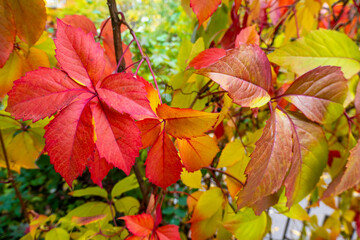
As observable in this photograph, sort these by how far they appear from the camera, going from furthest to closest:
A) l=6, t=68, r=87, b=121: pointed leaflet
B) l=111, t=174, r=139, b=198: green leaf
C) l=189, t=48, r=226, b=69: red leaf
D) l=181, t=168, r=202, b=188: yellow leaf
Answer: l=111, t=174, r=139, b=198: green leaf < l=181, t=168, r=202, b=188: yellow leaf < l=189, t=48, r=226, b=69: red leaf < l=6, t=68, r=87, b=121: pointed leaflet

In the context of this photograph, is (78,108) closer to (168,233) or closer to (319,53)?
(168,233)

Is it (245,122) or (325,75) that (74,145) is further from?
(245,122)

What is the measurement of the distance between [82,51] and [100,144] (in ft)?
0.35

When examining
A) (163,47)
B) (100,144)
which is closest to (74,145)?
(100,144)

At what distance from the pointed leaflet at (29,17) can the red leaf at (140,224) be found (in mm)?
280

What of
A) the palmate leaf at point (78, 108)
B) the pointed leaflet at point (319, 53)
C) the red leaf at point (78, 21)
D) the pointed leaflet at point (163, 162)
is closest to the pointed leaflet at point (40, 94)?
the palmate leaf at point (78, 108)

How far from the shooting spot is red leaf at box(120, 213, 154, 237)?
376mm

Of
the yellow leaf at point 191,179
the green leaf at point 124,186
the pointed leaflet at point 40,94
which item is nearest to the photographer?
the pointed leaflet at point 40,94

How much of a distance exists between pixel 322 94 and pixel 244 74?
11 centimetres

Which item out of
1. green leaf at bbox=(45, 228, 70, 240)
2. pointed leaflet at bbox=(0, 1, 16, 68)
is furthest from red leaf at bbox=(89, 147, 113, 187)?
green leaf at bbox=(45, 228, 70, 240)

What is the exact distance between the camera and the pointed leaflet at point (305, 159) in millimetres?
318

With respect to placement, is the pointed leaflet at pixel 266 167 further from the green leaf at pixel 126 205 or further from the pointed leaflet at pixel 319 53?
the green leaf at pixel 126 205

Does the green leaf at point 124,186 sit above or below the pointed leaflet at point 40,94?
below

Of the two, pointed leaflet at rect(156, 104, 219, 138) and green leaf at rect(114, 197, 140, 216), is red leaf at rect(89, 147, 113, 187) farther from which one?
green leaf at rect(114, 197, 140, 216)
